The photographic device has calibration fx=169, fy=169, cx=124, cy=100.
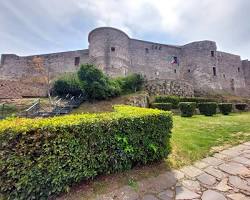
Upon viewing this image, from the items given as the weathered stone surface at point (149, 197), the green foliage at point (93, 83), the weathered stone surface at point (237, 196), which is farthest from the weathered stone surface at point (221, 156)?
the green foliage at point (93, 83)

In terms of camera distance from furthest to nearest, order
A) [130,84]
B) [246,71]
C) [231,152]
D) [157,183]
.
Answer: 1. [246,71]
2. [130,84]
3. [231,152]
4. [157,183]

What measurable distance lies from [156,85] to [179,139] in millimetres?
14101

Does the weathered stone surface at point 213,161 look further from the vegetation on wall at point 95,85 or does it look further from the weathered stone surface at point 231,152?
the vegetation on wall at point 95,85

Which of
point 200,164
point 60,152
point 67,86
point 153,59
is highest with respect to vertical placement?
point 153,59

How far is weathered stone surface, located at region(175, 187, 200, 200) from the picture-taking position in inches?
104

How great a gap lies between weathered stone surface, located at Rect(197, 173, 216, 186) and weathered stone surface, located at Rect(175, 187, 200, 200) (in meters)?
0.45

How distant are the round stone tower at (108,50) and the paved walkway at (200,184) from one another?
69.6 feet

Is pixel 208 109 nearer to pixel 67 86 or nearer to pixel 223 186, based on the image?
pixel 223 186

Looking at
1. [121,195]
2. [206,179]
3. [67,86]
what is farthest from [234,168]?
[67,86]

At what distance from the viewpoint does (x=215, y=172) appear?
3.41 metres

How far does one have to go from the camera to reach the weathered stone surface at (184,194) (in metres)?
2.63

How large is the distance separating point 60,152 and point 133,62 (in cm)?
2724

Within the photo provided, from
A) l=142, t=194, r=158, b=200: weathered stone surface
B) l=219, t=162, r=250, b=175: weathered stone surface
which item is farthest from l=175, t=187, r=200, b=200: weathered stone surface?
l=219, t=162, r=250, b=175: weathered stone surface

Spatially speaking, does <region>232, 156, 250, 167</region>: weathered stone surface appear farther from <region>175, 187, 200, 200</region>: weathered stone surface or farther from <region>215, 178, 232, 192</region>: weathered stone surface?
<region>175, 187, 200, 200</region>: weathered stone surface
